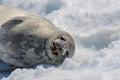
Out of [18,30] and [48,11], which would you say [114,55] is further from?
[48,11]

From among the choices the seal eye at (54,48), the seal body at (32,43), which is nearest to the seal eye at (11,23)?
the seal body at (32,43)

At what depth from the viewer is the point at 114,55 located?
326cm

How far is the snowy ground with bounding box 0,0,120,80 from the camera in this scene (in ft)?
9.96

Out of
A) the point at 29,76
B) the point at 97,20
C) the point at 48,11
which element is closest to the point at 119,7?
the point at 97,20

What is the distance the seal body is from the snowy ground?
0.59ft

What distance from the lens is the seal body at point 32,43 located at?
143 inches

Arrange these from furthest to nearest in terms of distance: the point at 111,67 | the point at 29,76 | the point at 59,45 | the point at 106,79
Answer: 1. the point at 59,45
2. the point at 29,76
3. the point at 111,67
4. the point at 106,79

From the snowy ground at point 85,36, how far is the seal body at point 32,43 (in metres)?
0.18

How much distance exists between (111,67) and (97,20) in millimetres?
1471

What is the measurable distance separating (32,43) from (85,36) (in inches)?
26.2

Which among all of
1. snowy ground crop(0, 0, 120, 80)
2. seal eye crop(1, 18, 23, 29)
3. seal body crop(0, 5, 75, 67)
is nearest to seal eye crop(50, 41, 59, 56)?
seal body crop(0, 5, 75, 67)

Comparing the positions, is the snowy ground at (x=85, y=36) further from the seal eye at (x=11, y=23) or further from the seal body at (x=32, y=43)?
the seal eye at (x=11, y=23)

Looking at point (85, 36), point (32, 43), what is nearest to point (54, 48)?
point (32, 43)

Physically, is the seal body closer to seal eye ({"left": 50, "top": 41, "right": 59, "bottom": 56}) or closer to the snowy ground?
seal eye ({"left": 50, "top": 41, "right": 59, "bottom": 56})
